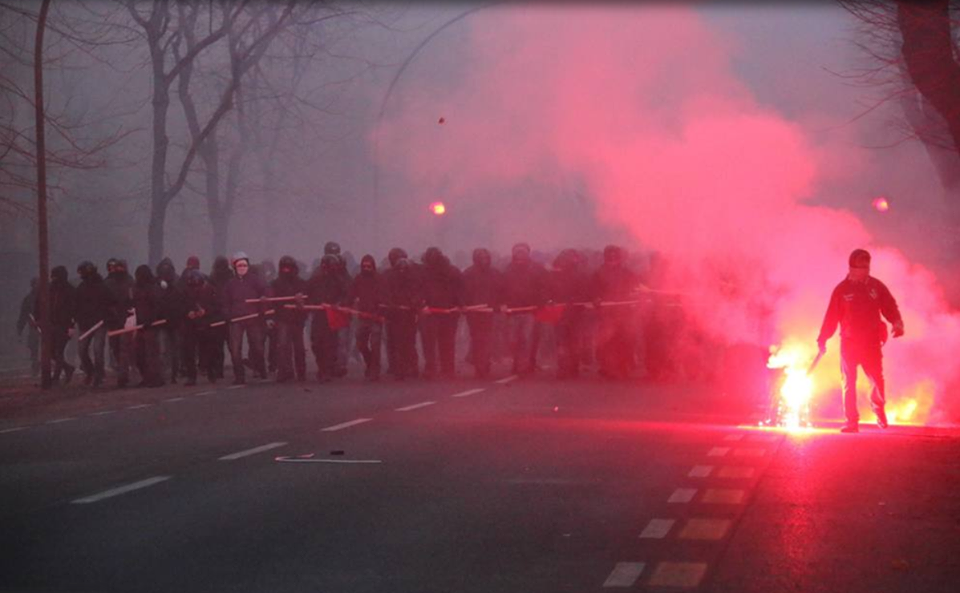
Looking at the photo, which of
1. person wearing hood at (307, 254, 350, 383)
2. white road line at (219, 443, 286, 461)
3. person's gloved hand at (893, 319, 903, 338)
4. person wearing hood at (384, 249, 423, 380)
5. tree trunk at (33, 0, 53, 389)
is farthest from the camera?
person wearing hood at (384, 249, 423, 380)

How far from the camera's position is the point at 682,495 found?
11.0 m

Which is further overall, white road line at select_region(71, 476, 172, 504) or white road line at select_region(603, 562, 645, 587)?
white road line at select_region(71, 476, 172, 504)

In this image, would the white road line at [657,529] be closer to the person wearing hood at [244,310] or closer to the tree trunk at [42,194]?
the tree trunk at [42,194]

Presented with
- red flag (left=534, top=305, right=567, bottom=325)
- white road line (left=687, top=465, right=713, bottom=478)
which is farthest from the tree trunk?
white road line (left=687, top=465, right=713, bottom=478)

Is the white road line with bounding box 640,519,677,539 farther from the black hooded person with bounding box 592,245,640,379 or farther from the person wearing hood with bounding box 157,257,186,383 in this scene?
the person wearing hood with bounding box 157,257,186,383

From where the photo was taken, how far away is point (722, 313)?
22.7 meters

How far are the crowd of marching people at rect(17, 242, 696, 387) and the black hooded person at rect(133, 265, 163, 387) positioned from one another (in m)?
0.02

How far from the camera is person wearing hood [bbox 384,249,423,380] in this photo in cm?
2588

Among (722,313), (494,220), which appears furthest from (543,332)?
(494,220)

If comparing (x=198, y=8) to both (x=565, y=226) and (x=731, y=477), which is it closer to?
(x=565, y=226)

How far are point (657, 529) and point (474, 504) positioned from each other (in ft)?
5.31

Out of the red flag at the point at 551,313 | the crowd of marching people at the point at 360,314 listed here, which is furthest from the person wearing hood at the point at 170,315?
the red flag at the point at 551,313

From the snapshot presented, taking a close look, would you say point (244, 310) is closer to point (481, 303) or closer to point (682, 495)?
point (481, 303)

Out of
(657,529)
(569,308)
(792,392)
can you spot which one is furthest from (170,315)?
(657,529)
